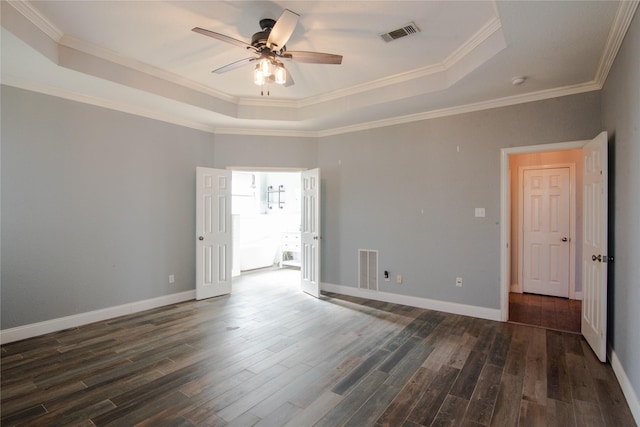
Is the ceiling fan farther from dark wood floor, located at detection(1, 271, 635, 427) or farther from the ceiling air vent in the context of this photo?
dark wood floor, located at detection(1, 271, 635, 427)

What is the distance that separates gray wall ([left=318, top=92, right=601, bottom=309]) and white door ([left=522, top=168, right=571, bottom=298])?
1945 millimetres

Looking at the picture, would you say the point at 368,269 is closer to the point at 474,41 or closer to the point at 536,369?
the point at 536,369

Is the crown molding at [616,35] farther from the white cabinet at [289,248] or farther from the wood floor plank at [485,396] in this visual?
the white cabinet at [289,248]

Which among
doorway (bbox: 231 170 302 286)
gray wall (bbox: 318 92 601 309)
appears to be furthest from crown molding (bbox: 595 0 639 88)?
doorway (bbox: 231 170 302 286)

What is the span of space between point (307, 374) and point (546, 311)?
3.70m

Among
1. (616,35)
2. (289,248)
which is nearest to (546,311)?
(616,35)

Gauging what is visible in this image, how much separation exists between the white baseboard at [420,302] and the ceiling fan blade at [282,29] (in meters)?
3.73

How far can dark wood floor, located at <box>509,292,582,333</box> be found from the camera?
388cm

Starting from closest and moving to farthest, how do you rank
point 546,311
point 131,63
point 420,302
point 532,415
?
point 532,415
point 131,63
point 546,311
point 420,302

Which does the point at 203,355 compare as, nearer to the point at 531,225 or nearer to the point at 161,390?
the point at 161,390

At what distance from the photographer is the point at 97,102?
12.9 feet

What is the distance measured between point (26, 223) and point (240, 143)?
2.98 m

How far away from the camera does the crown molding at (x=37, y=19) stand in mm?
2461

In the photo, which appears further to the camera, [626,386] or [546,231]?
[546,231]
